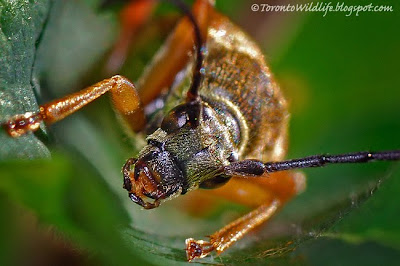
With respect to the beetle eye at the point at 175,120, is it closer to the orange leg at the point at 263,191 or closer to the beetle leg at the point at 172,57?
the orange leg at the point at 263,191

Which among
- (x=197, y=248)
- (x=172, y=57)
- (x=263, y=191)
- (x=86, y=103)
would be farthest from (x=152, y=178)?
(x=172, y=57)

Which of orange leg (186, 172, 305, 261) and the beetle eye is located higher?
the beetle eye

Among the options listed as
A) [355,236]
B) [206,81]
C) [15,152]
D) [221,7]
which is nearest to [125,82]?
[206,81]

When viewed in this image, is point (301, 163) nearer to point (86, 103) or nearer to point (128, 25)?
point (86, 103)

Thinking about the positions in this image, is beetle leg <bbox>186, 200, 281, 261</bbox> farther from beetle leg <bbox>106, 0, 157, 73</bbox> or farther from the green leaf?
beetle leg <bbox>106, 0, 157, 73</bbox>

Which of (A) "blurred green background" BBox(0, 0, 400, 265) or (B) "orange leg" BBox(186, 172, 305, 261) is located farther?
(B) "orange leg" BBox(186, 172, 305, 261)

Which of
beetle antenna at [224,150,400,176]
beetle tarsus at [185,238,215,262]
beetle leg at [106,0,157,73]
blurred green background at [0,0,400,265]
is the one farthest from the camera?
beetle leg at [106,0,157,73]

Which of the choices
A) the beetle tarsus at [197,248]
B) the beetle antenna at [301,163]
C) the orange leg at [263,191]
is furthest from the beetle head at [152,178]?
the orange leg at [263,191]

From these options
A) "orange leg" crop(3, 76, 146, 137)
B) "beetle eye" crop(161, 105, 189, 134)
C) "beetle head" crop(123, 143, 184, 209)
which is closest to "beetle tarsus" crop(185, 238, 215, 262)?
"beetle head" crop(123, 143, 184, 209)
